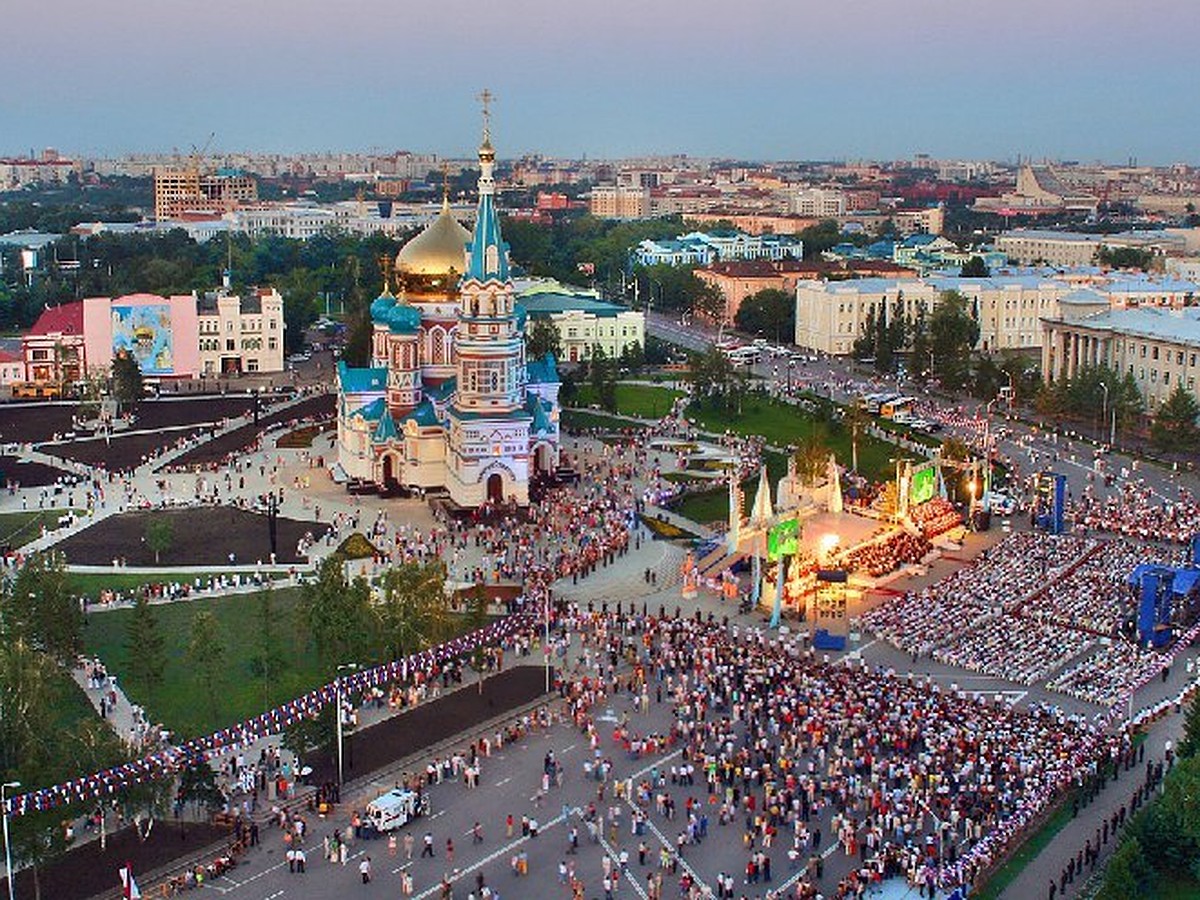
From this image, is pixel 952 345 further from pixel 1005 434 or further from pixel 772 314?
pixel 772 314

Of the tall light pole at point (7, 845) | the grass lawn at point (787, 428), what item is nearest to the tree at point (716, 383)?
the grass lawn at point (787, 428)

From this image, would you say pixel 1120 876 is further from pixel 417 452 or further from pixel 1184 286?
pixel 1184 286

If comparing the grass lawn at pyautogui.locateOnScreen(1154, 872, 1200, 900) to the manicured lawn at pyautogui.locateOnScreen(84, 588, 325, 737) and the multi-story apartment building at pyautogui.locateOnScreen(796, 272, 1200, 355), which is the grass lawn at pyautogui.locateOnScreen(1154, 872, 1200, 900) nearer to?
the manicured lawn at pyautogui.locateOnScreen(84, 588, 325, 737)

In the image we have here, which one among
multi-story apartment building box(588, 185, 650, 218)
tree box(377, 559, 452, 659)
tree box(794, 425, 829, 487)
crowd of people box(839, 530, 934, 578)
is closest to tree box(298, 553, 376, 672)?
tree box(377, 559, 452, 659)

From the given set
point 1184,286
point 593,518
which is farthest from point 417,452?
point 1184,286

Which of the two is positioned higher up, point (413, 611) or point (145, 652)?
point (413, 611)

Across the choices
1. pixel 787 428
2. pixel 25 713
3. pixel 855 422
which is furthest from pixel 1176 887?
pixel 787 428
